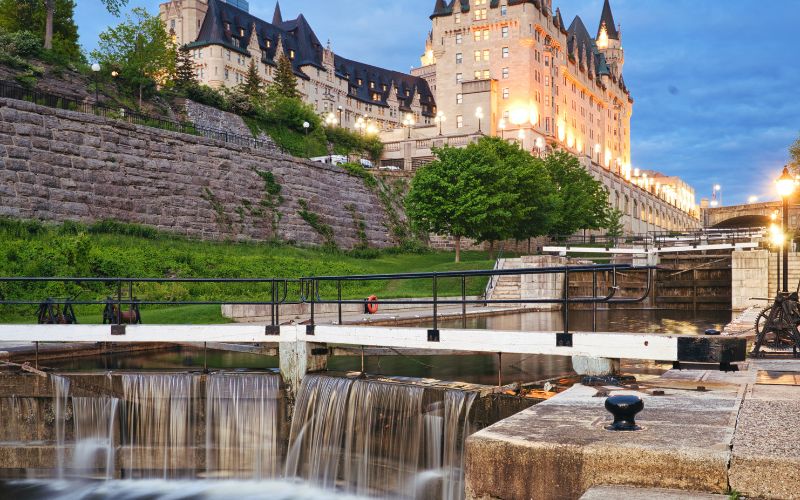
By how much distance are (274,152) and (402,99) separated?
86355 mm

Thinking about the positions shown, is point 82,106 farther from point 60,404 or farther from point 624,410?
point 624,410

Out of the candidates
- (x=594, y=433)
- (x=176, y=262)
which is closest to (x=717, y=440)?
(x=594, y=433)

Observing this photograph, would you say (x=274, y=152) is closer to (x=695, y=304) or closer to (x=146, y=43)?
(x=146, y=43)

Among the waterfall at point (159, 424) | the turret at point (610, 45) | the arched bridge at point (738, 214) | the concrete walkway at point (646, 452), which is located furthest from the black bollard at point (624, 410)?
the turret at point (610, 45)

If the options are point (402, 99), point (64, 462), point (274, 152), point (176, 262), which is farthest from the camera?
point (402, 99)

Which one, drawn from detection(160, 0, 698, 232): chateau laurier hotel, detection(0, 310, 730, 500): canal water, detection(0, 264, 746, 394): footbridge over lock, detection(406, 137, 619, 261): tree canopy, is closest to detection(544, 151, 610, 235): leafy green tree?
detection(406, 137, 619, 261): tree canopy

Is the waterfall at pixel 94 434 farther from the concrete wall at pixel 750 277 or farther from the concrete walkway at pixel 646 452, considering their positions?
the concrete wall at pixel 750 277

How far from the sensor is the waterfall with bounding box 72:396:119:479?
1154 cm

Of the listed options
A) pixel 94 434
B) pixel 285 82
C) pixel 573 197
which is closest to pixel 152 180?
pixel 94 434

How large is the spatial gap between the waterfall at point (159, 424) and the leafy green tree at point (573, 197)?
48.2m

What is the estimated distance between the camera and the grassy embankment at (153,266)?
24.7 metres

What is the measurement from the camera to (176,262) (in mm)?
33156

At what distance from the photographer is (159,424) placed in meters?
11.7

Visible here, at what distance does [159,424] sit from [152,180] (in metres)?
31.4
